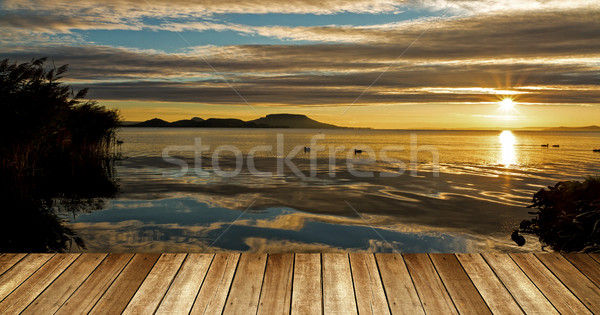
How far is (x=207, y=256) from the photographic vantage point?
4.43m

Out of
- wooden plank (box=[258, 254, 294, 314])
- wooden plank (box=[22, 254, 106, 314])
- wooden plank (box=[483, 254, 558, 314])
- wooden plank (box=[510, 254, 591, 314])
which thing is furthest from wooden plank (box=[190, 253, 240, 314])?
wooden plank (box=[510, 254, 591, 314])

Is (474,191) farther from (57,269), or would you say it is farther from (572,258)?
(57,269)

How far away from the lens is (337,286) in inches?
149

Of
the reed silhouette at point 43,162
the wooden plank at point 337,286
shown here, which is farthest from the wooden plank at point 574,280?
the reed silhouette at point 43,162

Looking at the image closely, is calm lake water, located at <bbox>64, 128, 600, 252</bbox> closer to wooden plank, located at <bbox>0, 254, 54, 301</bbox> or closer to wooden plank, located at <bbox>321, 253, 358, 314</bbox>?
wooden plank, located at <bbox>0, 254, 54, 301</bbox>

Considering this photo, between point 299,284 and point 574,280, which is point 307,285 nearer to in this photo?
point 299,284

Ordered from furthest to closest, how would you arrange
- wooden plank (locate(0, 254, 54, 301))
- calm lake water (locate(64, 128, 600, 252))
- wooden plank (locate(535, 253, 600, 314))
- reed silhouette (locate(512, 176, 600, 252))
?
calm lake water (locate(64, 128, 600, 252)) < reed silhouette (locate(512, 176, 600, 252)) < wooden plank (locate(0, 254, 54, 301)) < wooden plank (locate(535, 253, 600, 314))

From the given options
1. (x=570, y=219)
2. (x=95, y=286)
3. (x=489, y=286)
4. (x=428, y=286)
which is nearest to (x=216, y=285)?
(x=95, y=286)

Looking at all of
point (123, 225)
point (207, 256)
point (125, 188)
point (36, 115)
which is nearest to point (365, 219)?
point (123, 225)

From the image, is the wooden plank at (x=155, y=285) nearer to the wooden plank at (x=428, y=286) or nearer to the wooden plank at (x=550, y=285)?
the wooden plank at (x=428, y=286)

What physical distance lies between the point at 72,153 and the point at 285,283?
18.1 meters

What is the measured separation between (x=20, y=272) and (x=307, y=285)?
2.51 meters

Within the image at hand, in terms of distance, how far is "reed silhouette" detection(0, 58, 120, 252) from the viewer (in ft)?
28.9

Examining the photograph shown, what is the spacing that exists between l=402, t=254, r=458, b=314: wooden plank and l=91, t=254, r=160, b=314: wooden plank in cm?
227
